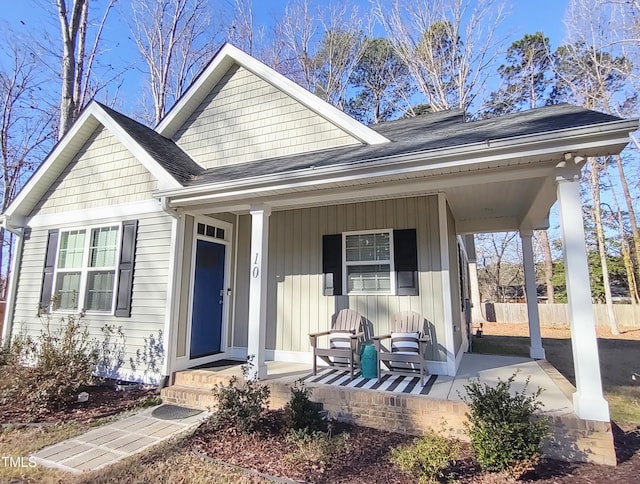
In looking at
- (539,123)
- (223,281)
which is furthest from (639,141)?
(223,281)

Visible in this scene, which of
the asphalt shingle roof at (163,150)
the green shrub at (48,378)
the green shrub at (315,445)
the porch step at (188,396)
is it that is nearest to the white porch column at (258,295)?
the porch step at (188,396)

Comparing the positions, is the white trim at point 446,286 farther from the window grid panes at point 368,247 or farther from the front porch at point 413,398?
the window grid panes at point 368,247

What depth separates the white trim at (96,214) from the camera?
5.83 meters

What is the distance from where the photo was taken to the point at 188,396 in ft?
15.6

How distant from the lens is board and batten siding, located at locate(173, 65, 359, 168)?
632 cm

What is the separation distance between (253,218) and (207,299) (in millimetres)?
1911

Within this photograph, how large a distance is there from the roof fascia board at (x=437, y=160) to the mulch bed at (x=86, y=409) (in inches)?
119

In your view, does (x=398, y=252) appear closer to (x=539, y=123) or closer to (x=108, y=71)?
(x=539, y=123)

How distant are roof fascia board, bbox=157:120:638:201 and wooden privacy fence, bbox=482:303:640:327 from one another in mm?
12270

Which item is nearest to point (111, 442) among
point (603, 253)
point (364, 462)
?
point (364, 462)

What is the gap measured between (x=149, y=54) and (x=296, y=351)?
14127 millimetres

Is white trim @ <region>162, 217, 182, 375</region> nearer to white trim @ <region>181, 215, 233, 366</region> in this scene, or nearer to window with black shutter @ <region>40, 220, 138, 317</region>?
white trim @ <region>181, 215, 233, 366</region>

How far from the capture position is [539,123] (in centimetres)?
404

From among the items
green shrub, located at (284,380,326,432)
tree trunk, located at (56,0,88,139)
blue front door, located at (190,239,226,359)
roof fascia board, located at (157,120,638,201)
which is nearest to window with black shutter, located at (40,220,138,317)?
blue front door, located at (190,239,226,359)
